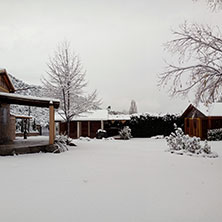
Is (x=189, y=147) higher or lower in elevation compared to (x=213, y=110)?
lower

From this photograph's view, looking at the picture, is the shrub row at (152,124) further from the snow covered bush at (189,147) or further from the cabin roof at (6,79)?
the snow covered bush at (189,147)

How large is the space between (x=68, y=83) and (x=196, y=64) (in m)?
12.3

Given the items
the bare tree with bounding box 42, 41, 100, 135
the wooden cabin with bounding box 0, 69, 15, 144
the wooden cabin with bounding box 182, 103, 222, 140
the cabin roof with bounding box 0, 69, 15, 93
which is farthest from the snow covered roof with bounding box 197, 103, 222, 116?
the wooden cabin with bounding box 0, 69, 15, 144

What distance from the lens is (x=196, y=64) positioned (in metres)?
9.38

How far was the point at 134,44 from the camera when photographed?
12.4 meters

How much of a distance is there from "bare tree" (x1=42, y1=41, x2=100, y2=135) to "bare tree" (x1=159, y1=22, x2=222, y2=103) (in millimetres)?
11267

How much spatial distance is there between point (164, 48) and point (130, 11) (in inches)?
79.0

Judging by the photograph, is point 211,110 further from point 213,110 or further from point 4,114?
point 4,114

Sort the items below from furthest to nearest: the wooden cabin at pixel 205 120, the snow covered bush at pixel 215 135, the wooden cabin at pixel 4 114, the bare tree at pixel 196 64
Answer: the wooden cabin at pixel 205 120
the snow covered bush at pixel 215 135
the wooden cabin at pixel 4 114
the bare tree at pixel 196 64

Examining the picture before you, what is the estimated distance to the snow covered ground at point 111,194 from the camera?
4039 mm

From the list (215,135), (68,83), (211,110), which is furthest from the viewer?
(211,110)

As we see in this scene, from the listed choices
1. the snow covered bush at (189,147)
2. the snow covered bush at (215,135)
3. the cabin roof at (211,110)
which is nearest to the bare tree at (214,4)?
the snow covered bush at (189,147)

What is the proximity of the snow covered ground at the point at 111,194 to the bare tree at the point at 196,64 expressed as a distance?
295cm

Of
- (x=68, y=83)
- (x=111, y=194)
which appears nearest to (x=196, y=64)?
(x=111, y=194)
